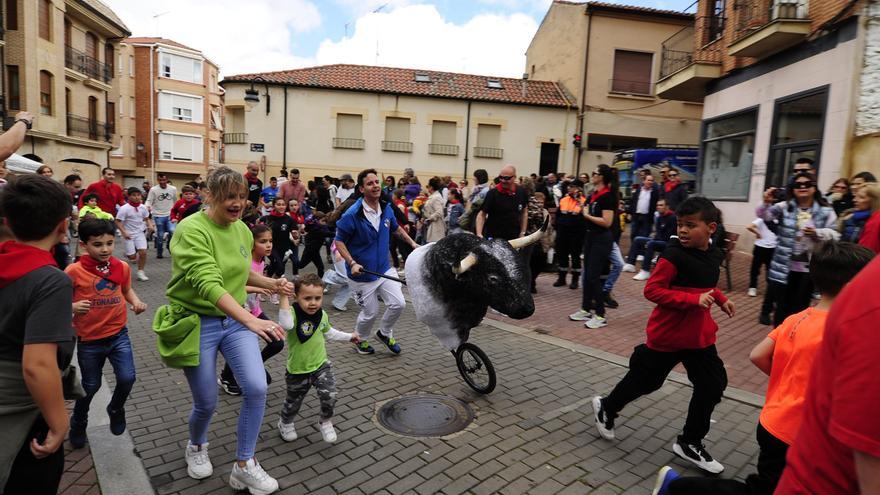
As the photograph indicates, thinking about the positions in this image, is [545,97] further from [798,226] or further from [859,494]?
[859,494]

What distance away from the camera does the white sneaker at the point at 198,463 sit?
10.9 ft

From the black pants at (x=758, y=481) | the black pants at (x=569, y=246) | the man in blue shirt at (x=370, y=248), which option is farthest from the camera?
the black pants at (x=569, y=246)

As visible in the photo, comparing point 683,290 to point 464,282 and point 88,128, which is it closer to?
point 464,282

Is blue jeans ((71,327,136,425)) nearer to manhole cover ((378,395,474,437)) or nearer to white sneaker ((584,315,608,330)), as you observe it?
manhole cover ((378,395,474,437))

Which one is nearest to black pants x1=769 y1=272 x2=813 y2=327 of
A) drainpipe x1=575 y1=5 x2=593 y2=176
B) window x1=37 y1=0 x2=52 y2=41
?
drainpipe x1=575 y1=5 x2=593 y2=176

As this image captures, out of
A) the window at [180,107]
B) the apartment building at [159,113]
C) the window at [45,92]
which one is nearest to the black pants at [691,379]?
the window at [45,92]

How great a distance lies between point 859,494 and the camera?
4.05ft

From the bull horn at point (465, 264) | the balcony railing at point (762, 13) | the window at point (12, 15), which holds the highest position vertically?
the window at point (12, 15)

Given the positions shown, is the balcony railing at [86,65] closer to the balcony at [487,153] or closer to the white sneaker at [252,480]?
the balcony at [487,153]

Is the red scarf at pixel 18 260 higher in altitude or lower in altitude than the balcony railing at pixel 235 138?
lower

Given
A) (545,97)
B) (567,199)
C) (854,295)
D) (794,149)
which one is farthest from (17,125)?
(545,97)

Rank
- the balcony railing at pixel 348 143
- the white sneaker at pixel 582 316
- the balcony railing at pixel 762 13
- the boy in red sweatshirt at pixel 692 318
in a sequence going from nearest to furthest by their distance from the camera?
the boy in red sweatshirt at pixel 692 318
the white sneaker at pixel 582 316
the balcony railing at pixel 762 13
the balcony railing at pixel 348 143

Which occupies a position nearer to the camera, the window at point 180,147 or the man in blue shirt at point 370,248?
the man in blue shirt at point 370,248

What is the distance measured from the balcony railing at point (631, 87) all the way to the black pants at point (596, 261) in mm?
20360
